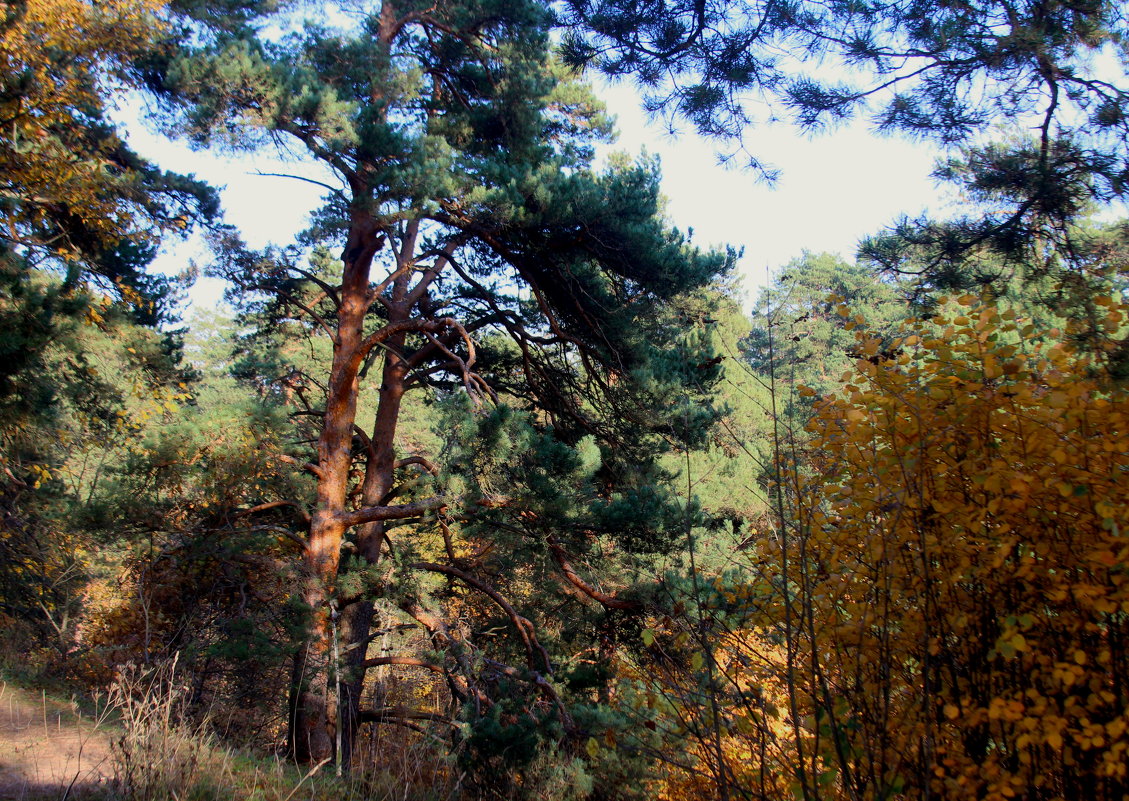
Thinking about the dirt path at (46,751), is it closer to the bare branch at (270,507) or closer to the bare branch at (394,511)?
the bare branch at (270,507)

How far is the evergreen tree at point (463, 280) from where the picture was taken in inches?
292

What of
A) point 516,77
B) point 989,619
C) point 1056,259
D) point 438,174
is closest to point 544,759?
point 989,619

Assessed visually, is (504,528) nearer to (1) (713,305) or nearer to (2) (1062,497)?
(1) (713,305)

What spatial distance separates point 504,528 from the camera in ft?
27.6

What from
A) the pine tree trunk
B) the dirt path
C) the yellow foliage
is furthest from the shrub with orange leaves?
the yellow foliage

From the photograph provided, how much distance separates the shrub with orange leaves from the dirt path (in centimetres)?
284

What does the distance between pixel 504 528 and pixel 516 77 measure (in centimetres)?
519

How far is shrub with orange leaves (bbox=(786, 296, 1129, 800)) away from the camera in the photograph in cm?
235

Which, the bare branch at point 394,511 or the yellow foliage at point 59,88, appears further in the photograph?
the bare branch at point 394,511

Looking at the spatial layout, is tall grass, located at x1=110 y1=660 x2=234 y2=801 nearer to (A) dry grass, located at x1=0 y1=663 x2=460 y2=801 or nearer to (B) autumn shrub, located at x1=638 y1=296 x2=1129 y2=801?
(A) dry grass, located at x1=0 y1=663 x2=460 y2=801

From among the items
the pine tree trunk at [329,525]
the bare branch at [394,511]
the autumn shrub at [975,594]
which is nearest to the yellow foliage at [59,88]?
the pine tree trunk at [329,525]

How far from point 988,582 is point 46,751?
18.5 feet

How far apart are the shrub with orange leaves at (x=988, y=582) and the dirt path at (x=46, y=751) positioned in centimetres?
284

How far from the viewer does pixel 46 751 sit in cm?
493
